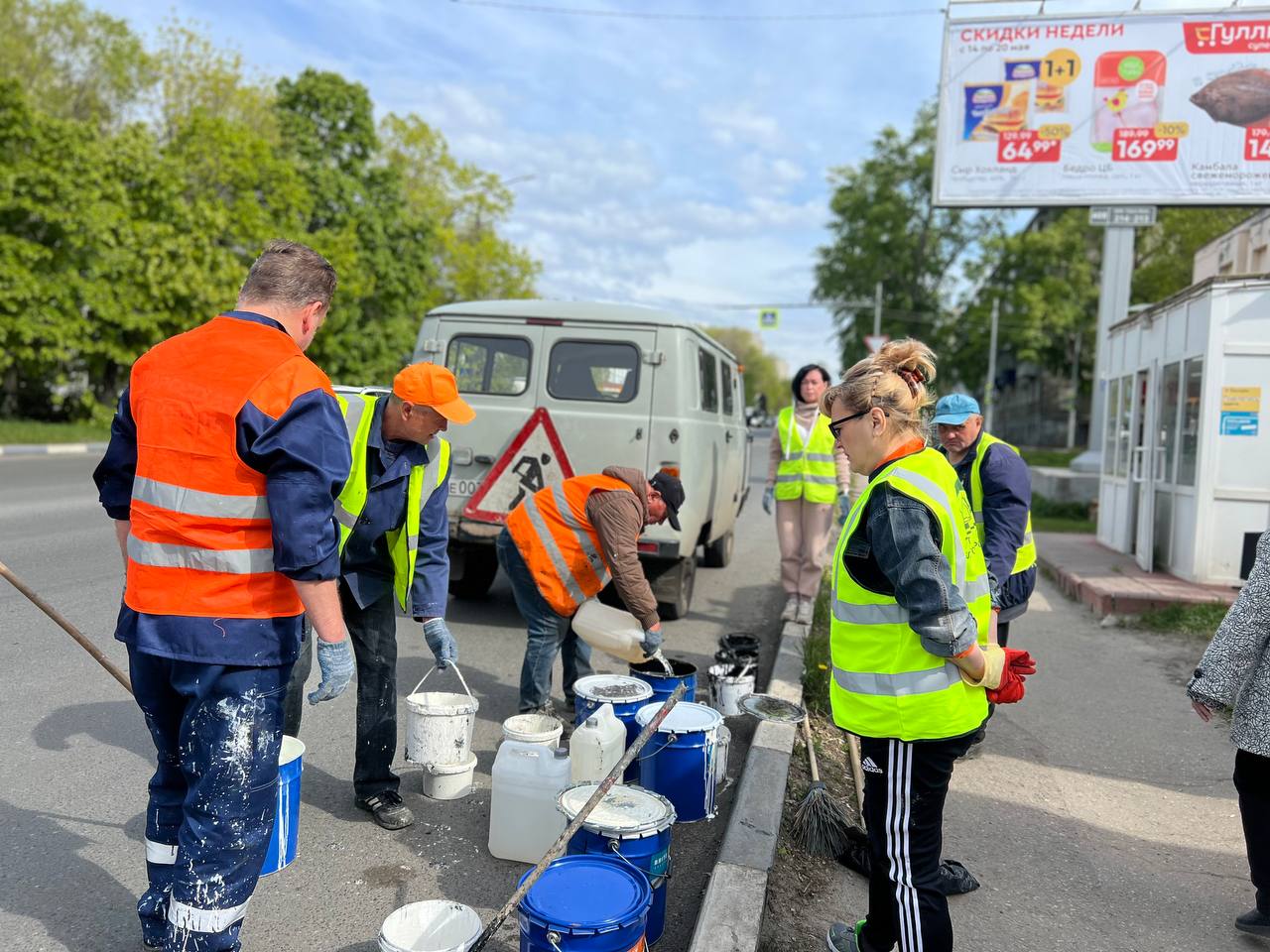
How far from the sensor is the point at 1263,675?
10.4 ft

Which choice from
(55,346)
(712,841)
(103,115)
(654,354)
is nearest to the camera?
(712,841)

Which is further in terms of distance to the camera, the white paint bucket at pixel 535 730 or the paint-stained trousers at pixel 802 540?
the paint-stained trousers at pixel 802 540

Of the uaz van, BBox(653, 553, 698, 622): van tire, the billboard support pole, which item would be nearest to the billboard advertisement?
the billboard support pole

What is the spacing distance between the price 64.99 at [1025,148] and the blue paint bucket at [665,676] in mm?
12845

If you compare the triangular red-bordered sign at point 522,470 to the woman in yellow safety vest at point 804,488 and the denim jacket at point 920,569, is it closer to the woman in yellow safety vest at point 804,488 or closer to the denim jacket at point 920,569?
the woman in yellow safety vest at point 804,488

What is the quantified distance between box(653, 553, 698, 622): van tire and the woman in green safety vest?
13.9 ft

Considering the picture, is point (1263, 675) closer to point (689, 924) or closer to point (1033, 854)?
point (1033, 854)

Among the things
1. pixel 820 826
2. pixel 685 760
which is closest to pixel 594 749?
pixel 685 760

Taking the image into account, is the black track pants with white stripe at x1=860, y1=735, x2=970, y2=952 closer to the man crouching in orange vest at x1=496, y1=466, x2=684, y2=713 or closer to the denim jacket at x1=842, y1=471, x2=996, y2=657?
Result: the denim jacket at x1=842, y1=471, x2=996, y2=657

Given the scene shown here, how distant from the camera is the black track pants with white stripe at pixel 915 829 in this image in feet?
8.41

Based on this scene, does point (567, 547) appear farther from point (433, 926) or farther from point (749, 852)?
point (433, 926)

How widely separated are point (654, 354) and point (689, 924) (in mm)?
4246

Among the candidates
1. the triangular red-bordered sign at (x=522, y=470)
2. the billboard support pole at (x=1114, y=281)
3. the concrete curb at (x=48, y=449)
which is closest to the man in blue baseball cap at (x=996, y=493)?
the triangular red-bordered sign at (x=522, y=470)

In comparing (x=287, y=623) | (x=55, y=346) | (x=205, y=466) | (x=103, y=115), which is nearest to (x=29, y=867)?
(x=287, y=623)
